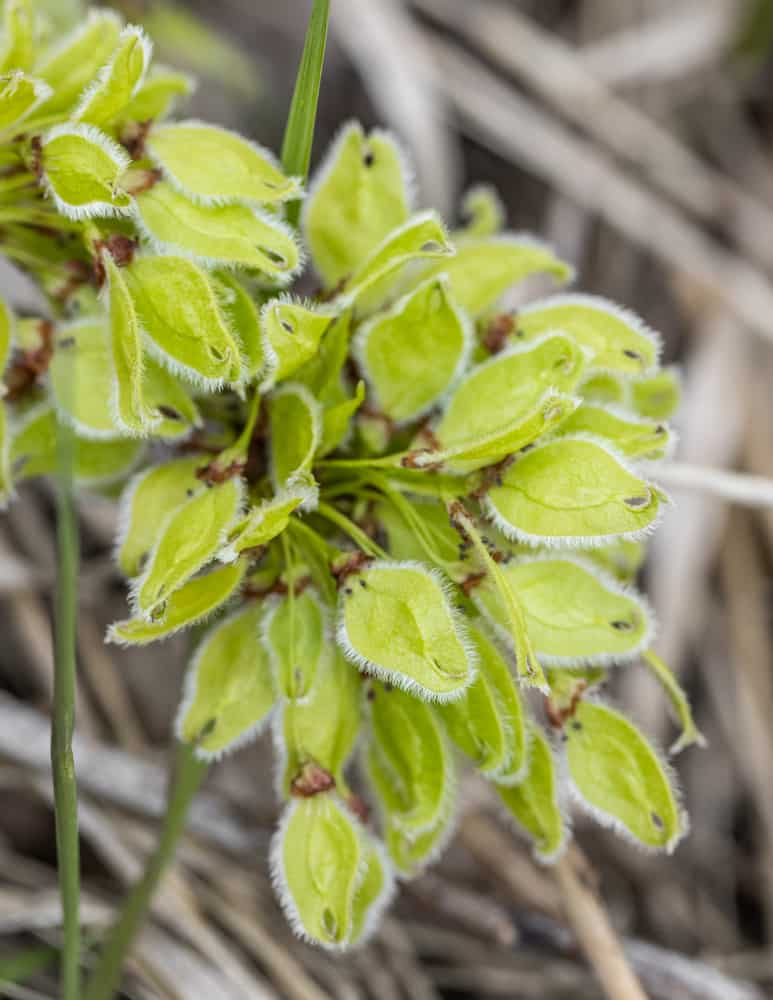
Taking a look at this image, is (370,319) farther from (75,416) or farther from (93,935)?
(93,935)

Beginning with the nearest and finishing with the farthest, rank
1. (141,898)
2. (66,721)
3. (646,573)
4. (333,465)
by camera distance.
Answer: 1. (66,721)
2. (333,465)
3. (141,898)
4. (646,573)

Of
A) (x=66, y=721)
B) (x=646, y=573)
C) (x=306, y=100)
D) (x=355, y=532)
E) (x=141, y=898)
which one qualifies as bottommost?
(x=141, y=898)

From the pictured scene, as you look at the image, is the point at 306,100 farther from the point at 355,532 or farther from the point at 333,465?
the point at 355,532

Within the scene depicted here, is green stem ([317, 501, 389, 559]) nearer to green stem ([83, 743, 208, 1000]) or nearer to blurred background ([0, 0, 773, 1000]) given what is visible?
green stem ([83, 743, 208, 1000])

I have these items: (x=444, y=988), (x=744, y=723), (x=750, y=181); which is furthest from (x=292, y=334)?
(x=750, y=181)

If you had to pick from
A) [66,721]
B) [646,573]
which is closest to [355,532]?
[66,721]

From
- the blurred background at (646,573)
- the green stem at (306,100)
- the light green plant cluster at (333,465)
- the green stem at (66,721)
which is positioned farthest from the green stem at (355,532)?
the blurred background at (646,573)

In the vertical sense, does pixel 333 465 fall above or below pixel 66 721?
above
